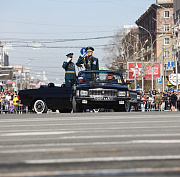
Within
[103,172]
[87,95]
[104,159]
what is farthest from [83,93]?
[103,172]

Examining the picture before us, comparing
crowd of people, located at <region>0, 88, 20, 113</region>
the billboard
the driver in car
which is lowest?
crowd of people, located at <region>0, 88, 20, 113</region>

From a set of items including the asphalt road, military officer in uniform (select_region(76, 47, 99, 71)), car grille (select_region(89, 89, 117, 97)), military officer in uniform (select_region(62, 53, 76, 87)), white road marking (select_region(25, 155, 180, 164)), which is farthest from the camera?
military officer in uniform (select_region(76, 47, 99, 71))

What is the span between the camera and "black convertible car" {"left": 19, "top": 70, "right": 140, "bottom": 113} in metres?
21.5

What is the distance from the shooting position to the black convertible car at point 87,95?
21516 millimetres

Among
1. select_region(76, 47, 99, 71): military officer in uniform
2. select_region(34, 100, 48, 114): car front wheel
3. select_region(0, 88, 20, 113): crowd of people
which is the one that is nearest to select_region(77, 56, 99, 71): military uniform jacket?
select_region(76, 47, 99, 71): military officer in uniform

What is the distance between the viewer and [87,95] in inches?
846

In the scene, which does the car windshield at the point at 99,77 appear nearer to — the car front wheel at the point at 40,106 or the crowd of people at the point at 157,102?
the car front wheel at the point at 40,106

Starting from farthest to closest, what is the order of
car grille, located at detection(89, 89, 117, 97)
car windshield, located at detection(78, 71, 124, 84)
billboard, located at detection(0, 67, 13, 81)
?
billboard, located at detection(0, 67, 13, 81)
car windshield, located at detection(78, 71, 124, 84)
car grille, located at detection(89, 89, 117, 97)

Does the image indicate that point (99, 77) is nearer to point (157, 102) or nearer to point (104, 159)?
point (104, 159)

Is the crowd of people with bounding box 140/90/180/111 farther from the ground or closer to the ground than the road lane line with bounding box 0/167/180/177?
closer to the ground

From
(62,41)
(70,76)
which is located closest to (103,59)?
(62,41)

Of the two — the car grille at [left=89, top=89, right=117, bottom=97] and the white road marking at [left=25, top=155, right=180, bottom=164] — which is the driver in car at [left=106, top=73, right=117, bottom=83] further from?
the white road marking at [left=25, top=155, right=180, bottom=164]

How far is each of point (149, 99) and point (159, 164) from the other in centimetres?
3219

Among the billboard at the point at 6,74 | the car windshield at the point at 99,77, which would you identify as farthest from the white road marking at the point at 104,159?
the billboard at the point at 6,74
